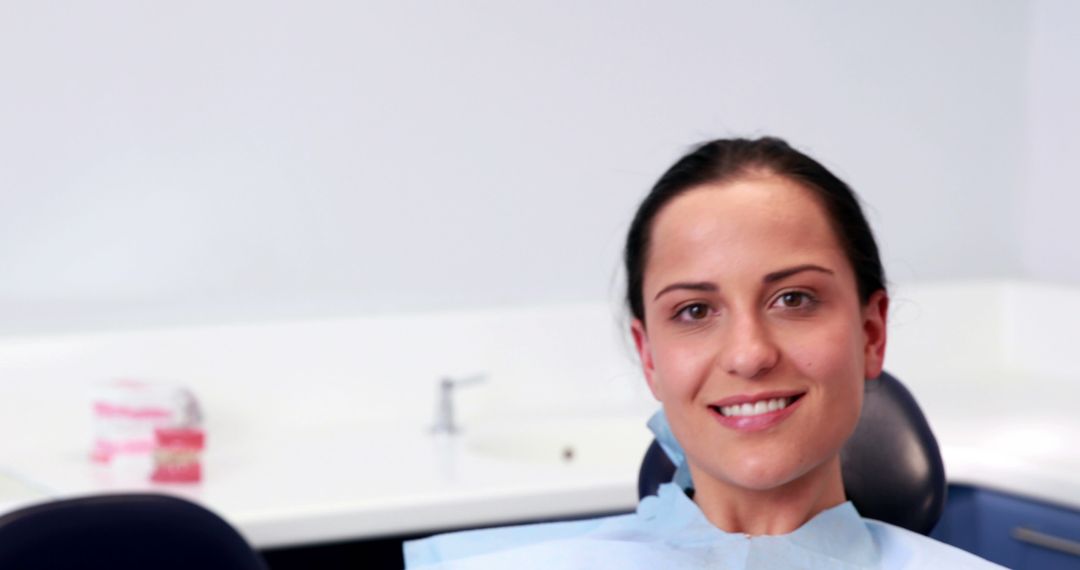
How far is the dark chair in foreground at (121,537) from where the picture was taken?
1.78 meters

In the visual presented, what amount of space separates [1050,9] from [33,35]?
2030 mm

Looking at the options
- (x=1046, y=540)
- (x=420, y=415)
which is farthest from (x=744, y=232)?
(x=420, y=415)

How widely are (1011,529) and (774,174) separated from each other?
3.95 feet

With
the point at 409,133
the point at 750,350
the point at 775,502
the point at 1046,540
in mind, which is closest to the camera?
the point at 750,350

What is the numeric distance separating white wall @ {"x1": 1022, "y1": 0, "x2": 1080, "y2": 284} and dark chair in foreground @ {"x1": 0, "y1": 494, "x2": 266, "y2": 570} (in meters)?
2.12

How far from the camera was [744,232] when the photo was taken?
4.81ft

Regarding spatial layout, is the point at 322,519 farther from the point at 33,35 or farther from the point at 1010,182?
the point at 1010,182

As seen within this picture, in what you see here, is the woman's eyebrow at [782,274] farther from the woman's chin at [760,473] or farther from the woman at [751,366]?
the woman's chin at [760,473]

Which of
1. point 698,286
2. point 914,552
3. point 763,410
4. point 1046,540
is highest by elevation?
point 698,286

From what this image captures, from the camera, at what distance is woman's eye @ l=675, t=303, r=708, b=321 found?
1.49 m

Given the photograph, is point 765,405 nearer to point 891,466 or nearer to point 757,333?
point 757,333

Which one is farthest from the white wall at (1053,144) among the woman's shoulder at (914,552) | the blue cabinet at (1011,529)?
the woman's shoulder at (914,552)

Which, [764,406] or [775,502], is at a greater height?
[764,406]

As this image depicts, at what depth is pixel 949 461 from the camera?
8.39 feet
